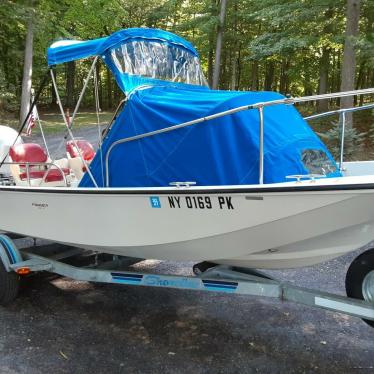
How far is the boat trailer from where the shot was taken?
3.16 m

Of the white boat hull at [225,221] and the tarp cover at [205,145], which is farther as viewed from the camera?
the tarp cover at [205,145]

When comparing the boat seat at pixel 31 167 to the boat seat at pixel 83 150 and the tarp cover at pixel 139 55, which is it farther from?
the tarp cover at pixel 139 55

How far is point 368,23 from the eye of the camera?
50.0 ft

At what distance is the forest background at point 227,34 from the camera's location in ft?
42.0

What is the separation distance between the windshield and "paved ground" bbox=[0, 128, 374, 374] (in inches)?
89.1

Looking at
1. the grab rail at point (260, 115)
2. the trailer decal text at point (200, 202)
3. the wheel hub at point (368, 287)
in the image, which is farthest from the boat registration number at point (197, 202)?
the wheel hub at point (368, 287)

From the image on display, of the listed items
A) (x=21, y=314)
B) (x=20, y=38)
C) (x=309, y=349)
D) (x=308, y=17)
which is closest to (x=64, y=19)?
(x=20, y=38)

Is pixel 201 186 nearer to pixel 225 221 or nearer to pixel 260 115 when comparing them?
pixel 225 221

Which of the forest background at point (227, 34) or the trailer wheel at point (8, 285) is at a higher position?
the forest background at point (227, 34)

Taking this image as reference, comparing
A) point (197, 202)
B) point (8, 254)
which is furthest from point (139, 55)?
point (8, 254)

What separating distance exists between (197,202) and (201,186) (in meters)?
0.13

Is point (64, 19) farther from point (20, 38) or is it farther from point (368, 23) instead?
point (368, 23)

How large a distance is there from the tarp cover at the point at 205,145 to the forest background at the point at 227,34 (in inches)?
125

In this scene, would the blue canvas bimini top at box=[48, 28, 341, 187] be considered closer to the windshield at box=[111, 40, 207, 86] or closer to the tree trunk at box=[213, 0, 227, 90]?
the windshield at box=[111, 40, 207, 86]
